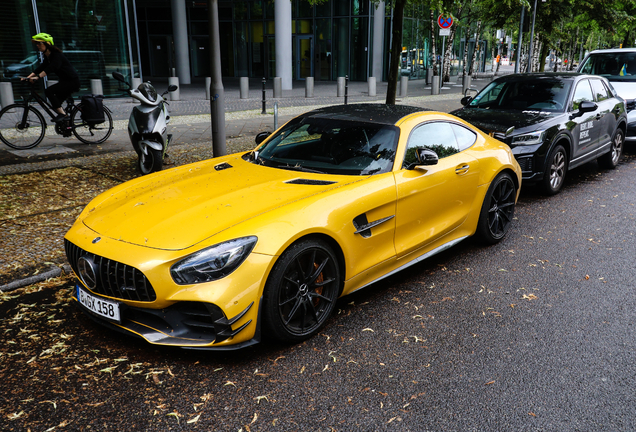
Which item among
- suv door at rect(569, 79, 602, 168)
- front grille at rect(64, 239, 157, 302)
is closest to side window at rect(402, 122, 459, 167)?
front grille at rect(64, 239, 157, 302)

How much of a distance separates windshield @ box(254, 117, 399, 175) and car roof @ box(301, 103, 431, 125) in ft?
0.27

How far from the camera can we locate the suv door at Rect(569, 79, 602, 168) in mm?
7877

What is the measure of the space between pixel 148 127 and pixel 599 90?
7532 mm

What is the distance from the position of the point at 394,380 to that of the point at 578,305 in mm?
1975

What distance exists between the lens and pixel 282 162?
4.53 metres

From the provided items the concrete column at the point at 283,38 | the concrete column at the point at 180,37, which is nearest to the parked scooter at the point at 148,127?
the concrete column at the point at 283,38

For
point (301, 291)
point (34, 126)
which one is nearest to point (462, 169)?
point (301, 291)

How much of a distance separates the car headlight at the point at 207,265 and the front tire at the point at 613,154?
8.68 meters

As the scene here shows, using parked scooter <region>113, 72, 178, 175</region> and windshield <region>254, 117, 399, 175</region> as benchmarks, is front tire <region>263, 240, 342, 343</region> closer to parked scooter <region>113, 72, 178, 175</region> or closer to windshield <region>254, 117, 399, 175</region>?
windshield <region>254, 117, 399, 175</region>

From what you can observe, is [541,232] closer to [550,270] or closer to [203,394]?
[550,270]

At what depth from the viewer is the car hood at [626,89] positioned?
1139 centimetres

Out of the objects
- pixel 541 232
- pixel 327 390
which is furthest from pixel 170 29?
pixel 327 390

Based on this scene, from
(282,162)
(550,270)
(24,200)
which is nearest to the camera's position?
(282,162)

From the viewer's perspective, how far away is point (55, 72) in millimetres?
10258
